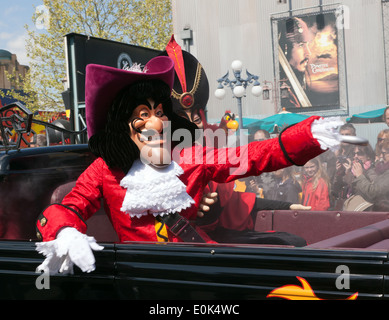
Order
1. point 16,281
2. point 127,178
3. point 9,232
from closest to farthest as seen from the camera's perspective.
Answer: point 16,281 → point 127,178 → point 9,232

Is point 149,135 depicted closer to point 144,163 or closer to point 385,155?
point 144,163

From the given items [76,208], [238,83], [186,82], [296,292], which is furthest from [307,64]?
[296,292]

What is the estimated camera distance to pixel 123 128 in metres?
2.49

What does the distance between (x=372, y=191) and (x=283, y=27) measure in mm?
16966

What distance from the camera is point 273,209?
10.4 feet

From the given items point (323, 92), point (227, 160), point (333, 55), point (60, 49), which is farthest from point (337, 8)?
point (227, 160)

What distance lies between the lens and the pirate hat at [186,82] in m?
3.16

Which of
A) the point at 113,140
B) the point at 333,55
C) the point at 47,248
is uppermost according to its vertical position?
the point at 333,55

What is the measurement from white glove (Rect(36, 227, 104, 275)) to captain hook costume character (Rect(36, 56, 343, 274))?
138 mm

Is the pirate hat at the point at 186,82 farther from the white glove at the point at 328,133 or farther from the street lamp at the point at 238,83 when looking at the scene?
the street lamp at the point at 238,83

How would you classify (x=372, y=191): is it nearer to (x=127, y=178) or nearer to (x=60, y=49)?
(x=127, y=178)

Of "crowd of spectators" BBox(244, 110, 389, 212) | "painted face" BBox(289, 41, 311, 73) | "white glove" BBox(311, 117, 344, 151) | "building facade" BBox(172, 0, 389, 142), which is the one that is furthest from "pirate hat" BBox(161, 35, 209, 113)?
"painted face" BBox(289, 41, 311, 73)

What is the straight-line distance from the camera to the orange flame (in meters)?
1.71

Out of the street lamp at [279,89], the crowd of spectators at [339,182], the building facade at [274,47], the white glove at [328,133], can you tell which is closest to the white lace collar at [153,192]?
the white glove at [328,133]
